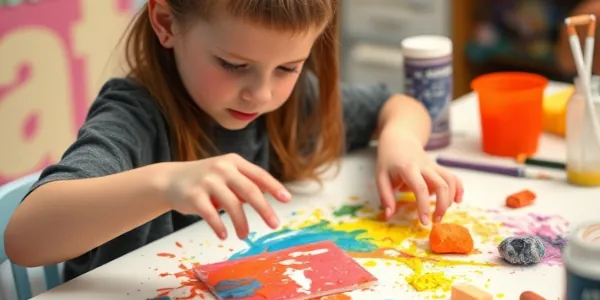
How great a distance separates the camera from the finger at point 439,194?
0.93 metres

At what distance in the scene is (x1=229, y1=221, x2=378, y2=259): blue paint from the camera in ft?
2.92

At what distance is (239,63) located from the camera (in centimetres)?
92

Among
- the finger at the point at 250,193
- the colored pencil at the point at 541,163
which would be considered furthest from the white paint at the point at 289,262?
the colored pencil at the point at 541,163

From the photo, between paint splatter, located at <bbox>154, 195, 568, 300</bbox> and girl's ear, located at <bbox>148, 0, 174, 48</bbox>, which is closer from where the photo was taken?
paint splatter, located at <bbox>154, 195, 568, 300</bbox>

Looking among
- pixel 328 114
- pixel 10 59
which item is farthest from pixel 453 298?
pixel 10 59

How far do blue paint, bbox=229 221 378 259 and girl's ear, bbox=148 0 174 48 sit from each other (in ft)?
0.91

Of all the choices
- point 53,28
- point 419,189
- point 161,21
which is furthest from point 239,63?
point 53,28

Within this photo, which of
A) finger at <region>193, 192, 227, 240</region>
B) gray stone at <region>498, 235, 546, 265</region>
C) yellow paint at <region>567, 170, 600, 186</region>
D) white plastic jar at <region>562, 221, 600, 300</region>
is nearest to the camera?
white plastic jar at <region>562, 221, 600, 300</region>

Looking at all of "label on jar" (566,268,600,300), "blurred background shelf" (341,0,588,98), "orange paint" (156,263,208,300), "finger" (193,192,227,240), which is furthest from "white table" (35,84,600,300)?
"blurred background shelf" (341,0,588,98)

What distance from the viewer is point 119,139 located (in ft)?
3.08

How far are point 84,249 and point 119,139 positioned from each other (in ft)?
0.51

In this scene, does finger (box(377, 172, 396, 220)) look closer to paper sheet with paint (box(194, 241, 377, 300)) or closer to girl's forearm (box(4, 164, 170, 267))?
paper sheet with paint (box(194, 241, 377, 300))

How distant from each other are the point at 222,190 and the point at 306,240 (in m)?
0.20

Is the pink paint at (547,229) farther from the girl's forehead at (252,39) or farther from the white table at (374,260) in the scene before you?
the girl's forehead at (252,39)
